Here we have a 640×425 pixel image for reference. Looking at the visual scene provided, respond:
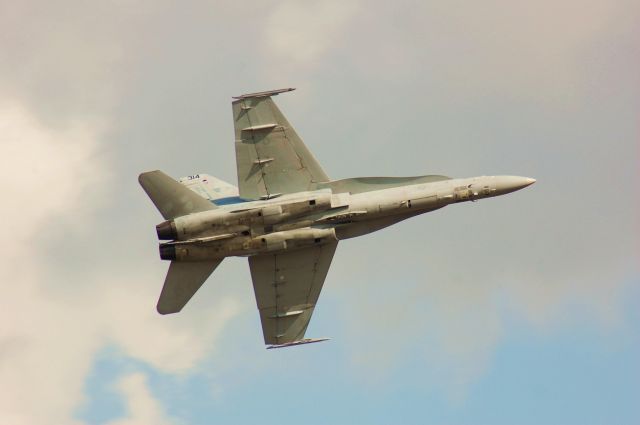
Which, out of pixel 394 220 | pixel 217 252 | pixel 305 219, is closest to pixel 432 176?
pixel 394 220

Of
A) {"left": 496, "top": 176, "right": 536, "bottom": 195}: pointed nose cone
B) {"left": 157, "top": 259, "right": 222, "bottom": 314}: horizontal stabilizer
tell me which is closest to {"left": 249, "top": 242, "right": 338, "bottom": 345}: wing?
{"left": 157, "top": 259, "right": 222, "bottom": 314}: horizontal stabilizer

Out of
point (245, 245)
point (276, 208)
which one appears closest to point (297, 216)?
point (276, 208)

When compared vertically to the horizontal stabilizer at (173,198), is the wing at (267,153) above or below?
above

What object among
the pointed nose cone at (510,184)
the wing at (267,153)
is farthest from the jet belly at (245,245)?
the pointed nose cone at (510,184)

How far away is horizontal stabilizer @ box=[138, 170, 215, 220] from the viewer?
46.2 meters

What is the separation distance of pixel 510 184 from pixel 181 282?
13.0 m

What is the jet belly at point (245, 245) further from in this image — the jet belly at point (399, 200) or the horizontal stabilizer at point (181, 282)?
the jet belly at point (399, 200)

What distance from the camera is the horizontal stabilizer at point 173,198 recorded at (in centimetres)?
4616

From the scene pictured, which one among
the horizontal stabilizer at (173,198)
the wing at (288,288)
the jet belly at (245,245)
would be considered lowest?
the wing at (288,288)

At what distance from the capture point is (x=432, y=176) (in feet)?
154

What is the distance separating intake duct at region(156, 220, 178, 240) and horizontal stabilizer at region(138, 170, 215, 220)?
37 cm

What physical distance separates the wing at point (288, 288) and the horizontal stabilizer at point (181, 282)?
1910mm

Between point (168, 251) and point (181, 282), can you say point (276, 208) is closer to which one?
point (168, 251)

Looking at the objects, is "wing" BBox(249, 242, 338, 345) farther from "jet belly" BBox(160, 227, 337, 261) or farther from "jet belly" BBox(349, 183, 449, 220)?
"jet belly" BBox(349, 183, 449, 220)
